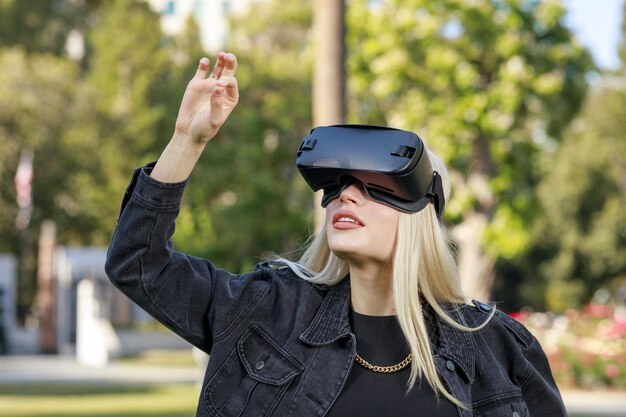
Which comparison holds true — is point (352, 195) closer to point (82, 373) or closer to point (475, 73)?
point (475, 73)

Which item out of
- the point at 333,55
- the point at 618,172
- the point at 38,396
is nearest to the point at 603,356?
the point at 38,396

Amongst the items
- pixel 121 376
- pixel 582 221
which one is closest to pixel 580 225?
pixel 582 221

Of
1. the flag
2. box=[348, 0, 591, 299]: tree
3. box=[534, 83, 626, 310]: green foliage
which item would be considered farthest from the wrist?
box=[534, 83, 626, 310]: green foliage

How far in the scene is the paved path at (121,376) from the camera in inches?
632

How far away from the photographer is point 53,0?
59.5 meters

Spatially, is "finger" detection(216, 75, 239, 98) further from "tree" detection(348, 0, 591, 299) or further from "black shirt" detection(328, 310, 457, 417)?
"tree" detection(348, 0, 591, 299)

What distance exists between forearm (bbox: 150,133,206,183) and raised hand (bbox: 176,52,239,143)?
2 centimetres

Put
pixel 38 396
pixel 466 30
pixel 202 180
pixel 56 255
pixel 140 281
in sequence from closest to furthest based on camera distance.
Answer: pixel 140 281, pixel 38 396, pixel 466 30, pixel 202 180, pixel 56 255

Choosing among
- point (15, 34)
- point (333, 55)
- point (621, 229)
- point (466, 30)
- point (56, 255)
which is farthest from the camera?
point (15, 34)

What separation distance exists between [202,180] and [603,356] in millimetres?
13669

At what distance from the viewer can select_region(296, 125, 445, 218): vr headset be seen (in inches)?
137

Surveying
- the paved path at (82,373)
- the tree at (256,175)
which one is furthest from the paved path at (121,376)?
the tree at (256,175)

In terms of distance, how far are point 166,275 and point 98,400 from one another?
14.7 metres

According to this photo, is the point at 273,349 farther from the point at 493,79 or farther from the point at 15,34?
the point at 15,34
